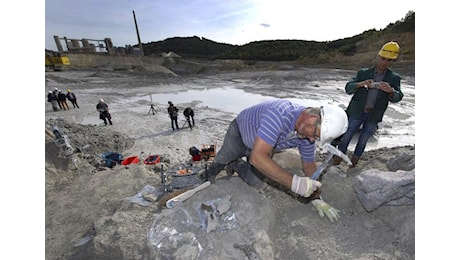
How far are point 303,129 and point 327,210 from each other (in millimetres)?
1031

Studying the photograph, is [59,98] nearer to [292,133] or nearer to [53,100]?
[53,100]

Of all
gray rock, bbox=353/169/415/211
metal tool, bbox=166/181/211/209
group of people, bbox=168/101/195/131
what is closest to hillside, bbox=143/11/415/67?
group of people, bbox=168/101/195/131

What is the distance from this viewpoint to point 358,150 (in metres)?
3.86

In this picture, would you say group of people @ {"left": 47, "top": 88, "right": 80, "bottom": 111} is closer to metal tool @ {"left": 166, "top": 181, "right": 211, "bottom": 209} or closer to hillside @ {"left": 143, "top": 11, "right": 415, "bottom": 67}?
metal tool @ {"left": 166, "top": 181, "right": 211, "bottom": 209}

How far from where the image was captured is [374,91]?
3355 mm

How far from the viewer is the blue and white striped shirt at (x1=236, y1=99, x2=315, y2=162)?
2102mm

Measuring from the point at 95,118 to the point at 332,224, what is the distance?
10385 millimetres

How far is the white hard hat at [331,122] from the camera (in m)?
1.95

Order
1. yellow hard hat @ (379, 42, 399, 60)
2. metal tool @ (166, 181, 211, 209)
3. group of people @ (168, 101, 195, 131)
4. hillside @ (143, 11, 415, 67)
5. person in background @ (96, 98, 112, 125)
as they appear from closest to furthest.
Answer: metal tool @ (166, 181, 211, 209) → yellow hard hat @ (379, 42, 399, 60) → group of people @ (168, 101, 195, 131) → person in background @ (96, 98, 112, 125) → hillside @ (143, 11, 415, 67)

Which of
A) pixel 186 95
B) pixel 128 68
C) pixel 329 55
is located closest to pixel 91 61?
pixel 128 68

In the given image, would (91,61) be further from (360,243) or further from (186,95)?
(360,243)

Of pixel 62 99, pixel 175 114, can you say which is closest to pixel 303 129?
pixel 175 114

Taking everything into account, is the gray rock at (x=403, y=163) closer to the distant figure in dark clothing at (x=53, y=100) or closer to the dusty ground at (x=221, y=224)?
the dusty ground at (x=221, y=224)

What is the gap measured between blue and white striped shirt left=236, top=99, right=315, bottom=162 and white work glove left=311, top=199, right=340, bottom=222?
0.49 metres
